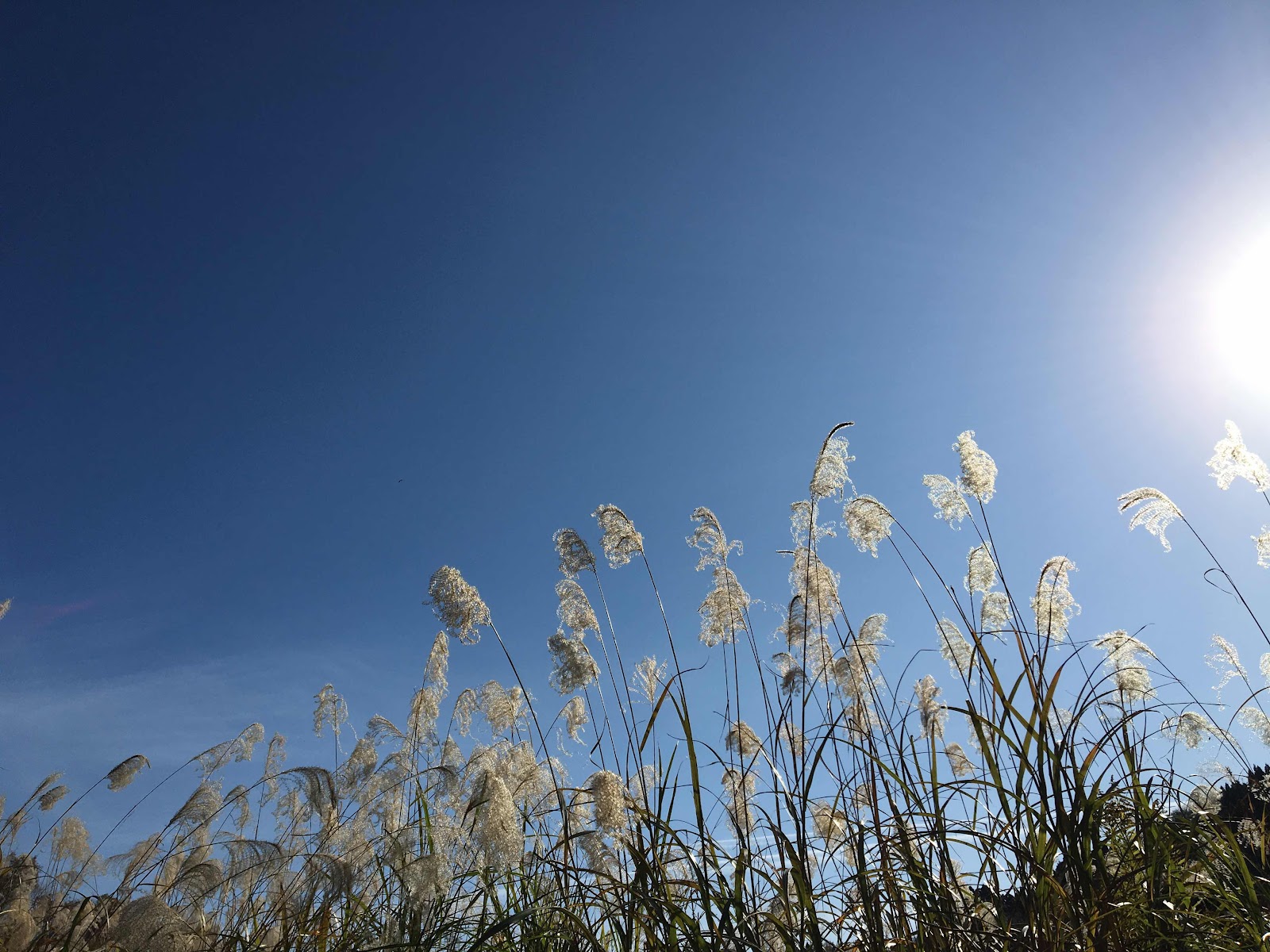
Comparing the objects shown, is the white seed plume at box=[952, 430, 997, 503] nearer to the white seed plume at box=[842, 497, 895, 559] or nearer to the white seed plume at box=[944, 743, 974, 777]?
the white seed plume at box=[842, 497, 895, 559]

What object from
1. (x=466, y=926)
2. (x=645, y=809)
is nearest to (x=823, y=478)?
(x=645, y=809)

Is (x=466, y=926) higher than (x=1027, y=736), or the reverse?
(x=1027, y=736)

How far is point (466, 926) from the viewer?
2.61 m

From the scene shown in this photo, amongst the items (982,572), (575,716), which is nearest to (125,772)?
(575,716)

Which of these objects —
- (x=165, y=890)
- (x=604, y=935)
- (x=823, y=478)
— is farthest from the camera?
(x=823, y=478)

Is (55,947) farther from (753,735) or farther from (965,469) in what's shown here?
(965,469)

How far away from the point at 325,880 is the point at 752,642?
2041mm

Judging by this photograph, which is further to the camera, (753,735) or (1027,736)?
(753,735)

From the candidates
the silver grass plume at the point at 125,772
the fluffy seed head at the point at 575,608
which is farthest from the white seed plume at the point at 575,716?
the silver grass plume at the point at 125,772

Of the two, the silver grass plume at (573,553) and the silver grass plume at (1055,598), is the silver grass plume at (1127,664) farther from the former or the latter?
the silver grass plume at (573,553)

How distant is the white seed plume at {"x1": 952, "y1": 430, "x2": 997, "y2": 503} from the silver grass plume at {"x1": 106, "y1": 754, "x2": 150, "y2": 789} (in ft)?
19.4

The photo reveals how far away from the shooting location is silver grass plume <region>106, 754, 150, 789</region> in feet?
16.7

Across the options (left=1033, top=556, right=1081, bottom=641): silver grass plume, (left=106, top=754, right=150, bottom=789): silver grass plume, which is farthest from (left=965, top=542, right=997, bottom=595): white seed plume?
(left=106, top=754, right=150, bottom=789): silver grass plume

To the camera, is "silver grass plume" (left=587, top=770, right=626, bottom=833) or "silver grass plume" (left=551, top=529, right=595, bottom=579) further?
"silver grass plume" (left=551, top=529, right=595, bottom=579)
